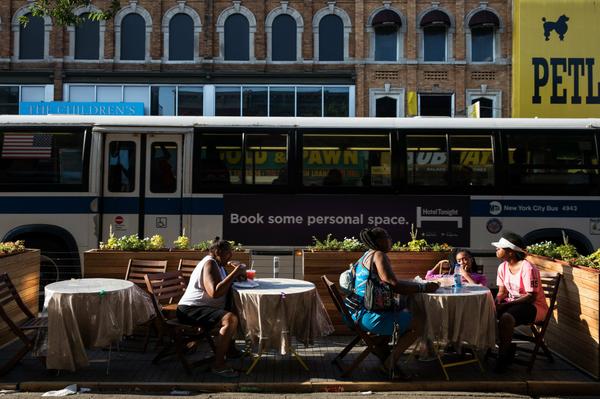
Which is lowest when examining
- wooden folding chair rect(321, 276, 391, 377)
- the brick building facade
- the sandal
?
the sandal

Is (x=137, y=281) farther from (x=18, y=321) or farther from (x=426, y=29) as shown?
(x=426, y=29)

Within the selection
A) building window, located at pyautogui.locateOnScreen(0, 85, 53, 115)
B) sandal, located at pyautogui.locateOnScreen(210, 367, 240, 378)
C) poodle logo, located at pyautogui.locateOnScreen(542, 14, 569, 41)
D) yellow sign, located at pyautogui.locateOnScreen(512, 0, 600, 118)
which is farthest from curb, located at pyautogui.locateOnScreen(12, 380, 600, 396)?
building window, located at pyautogui.locateOnScreen(0, 85, 53, 115)

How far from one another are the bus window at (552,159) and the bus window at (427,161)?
1169 millimetres

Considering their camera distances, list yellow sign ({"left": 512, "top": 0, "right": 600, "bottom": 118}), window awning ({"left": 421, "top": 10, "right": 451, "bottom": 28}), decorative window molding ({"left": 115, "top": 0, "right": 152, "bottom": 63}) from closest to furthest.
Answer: yellow sign ({"left": 512, "top": 0, "right": 600, "bottom": 118}) < window awning ({"left": 421, "top": 10, "right": 451, "bottom": 28}) < decorative window molding ({"left": 115, "top": 0, "right": 152, "bottom": 63})

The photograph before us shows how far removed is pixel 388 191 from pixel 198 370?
5006 millimetres

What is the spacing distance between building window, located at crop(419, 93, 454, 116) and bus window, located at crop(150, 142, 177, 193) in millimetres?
15781

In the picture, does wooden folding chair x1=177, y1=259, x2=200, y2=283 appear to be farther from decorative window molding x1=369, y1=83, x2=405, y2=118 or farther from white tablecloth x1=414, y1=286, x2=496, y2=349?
decorative window molding x1=369, y1=83, x2=405, y2=118

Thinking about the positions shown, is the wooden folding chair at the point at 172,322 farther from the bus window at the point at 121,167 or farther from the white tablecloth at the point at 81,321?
the bus window at the point at 121,167

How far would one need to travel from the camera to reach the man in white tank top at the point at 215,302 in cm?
583

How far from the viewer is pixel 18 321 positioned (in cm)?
729

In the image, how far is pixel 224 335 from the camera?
5793mm

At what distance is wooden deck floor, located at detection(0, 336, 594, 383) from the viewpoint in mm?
5770

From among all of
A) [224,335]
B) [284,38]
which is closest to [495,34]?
[284,38]

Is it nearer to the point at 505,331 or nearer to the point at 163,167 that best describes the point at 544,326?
the point at 505,331
